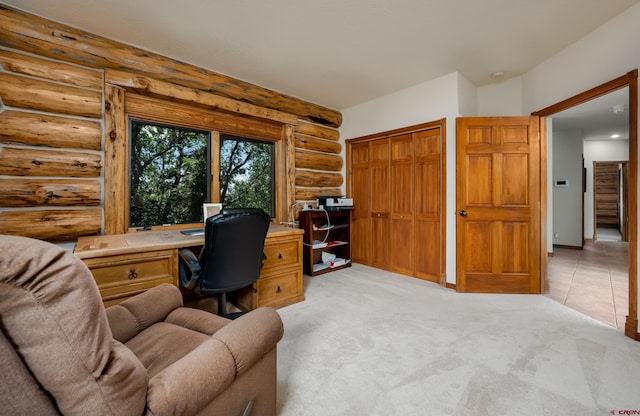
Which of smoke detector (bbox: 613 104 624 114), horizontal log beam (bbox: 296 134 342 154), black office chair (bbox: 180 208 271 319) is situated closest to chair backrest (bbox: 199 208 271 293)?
black office chair (bbox: 180 208 271 319)

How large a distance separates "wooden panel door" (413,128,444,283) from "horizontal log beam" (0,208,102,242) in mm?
3694

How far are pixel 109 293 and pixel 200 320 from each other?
930 mm

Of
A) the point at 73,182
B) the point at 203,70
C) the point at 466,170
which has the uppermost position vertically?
the point at 203,70

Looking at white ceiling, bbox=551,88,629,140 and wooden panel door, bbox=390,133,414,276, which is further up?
white ceiling, bbox=551,88,629,140

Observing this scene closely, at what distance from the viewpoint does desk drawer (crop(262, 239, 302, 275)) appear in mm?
2799

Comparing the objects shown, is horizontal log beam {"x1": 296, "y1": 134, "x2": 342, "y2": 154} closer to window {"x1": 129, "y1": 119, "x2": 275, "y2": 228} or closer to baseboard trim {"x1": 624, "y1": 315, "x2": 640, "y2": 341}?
window {"x1": 129, "y1": 119, "x2": 275, "y2": 228}

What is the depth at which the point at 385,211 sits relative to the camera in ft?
14.0

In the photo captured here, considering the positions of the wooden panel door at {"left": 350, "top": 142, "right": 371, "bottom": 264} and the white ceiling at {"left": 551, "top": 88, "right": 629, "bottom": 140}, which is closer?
the white ceiling at {"left": 551, "top": 88, "right": 629, "bottom": 140}

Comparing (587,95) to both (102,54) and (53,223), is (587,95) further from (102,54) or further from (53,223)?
(53,223)

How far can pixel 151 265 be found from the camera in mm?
2078

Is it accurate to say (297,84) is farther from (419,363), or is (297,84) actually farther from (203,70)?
(419,363)

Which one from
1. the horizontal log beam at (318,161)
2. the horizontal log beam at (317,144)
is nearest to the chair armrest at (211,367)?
the horizontal log beam at (318,161)

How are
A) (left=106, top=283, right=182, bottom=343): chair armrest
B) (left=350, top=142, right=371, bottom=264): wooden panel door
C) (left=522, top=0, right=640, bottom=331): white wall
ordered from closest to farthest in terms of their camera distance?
(left=106, top=283, right=182, bottom=343): chair armrest → (left=522, top=0, right=640, bottom=331): white wall → (left=350, top=142, right=371, bottom=264): wooden panel door

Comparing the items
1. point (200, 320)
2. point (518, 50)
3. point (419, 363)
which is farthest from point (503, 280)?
point (200, 320)
